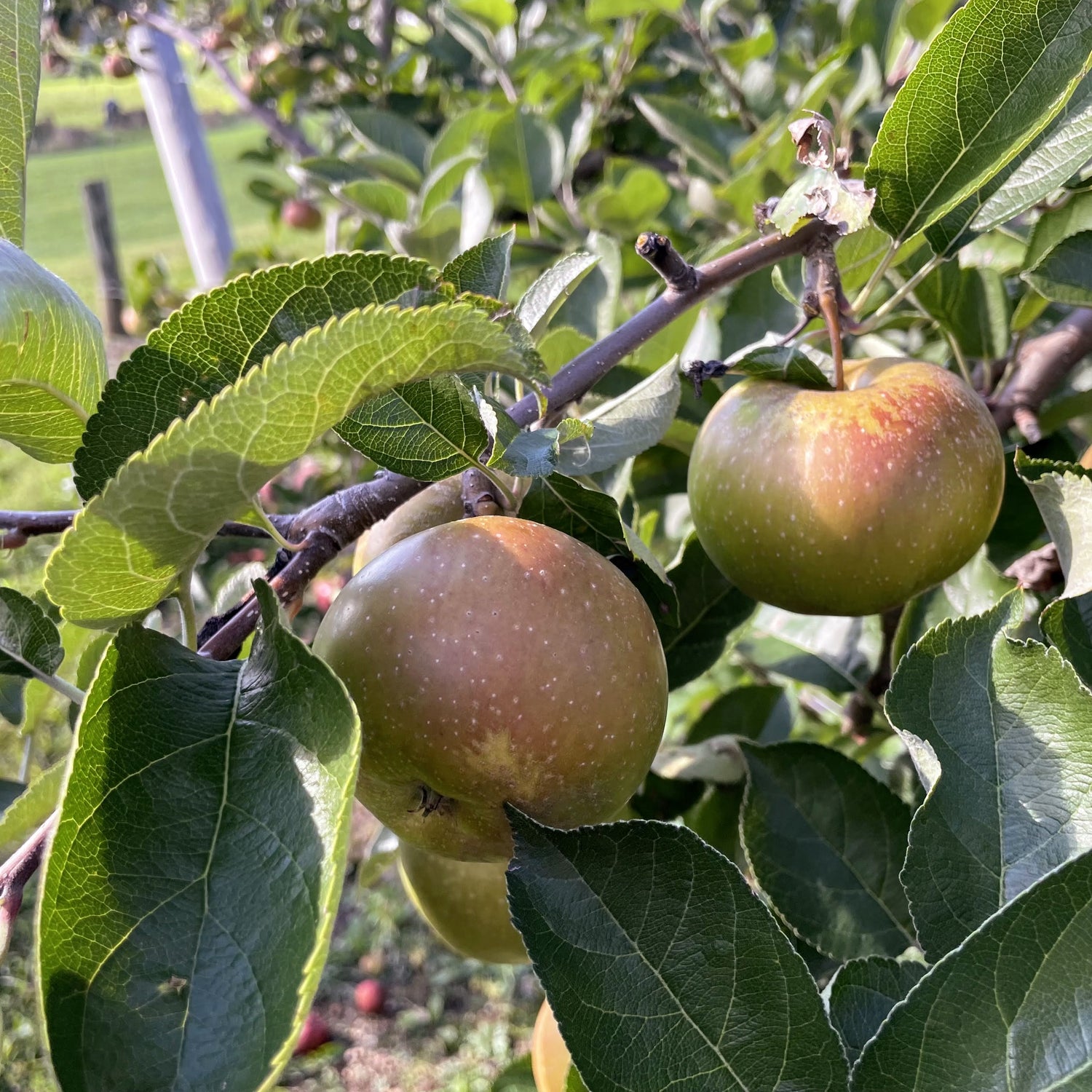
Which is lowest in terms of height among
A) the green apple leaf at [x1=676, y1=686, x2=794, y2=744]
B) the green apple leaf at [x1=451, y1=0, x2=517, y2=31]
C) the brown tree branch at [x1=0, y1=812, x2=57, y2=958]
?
the green apple leaf at [x1=676, y1=686, x2=794, y2=744]

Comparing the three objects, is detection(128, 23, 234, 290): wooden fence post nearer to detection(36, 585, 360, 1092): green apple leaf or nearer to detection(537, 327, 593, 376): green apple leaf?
detection(537, 327, 593, 376): green apple leaf

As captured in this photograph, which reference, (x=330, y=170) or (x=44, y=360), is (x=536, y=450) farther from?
(x=330, y=170)

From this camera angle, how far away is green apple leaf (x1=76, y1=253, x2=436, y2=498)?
50 centimetres

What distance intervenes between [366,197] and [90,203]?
502cm

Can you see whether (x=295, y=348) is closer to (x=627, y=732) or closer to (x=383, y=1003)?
(x=627, y=732)

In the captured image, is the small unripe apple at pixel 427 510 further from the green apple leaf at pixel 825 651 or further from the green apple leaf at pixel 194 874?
the green apple leaf at pixel 825 651

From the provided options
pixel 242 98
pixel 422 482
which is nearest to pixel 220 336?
pixel 422 482

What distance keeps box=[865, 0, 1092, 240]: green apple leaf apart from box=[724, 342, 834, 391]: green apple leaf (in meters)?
0.12

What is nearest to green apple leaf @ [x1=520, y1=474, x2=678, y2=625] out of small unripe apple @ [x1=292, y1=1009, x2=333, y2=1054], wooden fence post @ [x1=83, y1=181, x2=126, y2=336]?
small unripe apple @ [x1=292, y1=1009, x2=333, y2=1054]

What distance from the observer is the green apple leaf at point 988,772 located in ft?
1.84

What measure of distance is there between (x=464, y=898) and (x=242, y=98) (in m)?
2.61

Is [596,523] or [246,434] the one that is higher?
[246,434]

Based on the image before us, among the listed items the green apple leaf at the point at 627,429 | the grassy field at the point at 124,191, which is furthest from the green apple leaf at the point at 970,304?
the grassy field at the point at 124,191

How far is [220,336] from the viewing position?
20.2 inches
